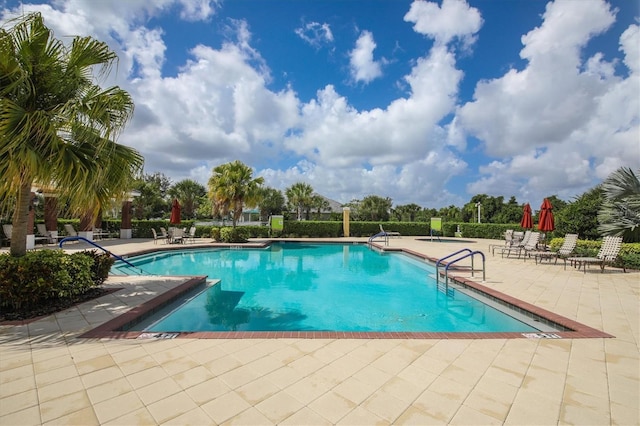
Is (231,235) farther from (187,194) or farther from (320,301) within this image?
(187,194)

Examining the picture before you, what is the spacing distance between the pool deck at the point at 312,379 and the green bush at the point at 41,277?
0.62 m

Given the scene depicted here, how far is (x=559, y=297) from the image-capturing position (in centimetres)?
624

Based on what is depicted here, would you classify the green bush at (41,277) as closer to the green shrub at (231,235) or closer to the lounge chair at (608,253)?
the green shrub at (231,235)

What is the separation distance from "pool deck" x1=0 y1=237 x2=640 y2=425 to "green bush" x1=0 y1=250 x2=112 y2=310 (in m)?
0.62

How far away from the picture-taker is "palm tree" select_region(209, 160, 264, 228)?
17.7m

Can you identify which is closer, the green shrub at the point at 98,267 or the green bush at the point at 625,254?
the green shrub at the point at 98,267

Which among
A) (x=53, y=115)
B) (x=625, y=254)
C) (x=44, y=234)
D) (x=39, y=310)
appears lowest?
(x=39, y=310)

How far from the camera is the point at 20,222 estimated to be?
5266 millimetres

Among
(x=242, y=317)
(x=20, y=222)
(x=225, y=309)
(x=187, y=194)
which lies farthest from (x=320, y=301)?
(x=187, y=194)

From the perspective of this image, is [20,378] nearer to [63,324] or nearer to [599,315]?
[63,324]

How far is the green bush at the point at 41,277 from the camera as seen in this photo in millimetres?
4707

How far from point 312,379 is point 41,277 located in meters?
4.77

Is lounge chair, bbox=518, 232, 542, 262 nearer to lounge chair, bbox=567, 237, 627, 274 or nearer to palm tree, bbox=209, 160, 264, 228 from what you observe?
lounge chair, bbox=567, 237, 627, 274

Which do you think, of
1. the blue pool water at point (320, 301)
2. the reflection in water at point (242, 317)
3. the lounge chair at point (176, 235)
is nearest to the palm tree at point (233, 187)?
the lounge chair at point (176, 235)
